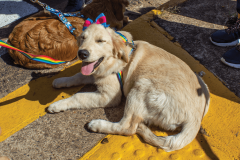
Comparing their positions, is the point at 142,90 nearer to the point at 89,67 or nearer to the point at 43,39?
the point at 89,67

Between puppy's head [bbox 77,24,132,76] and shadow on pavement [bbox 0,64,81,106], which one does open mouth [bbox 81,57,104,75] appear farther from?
shadow on pavement [bbox 0,64,81,106]

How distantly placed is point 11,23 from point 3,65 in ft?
4.64

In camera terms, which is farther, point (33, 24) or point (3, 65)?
point (3, 65)

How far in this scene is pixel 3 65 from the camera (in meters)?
2.97

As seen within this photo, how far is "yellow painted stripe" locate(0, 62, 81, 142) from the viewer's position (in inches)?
86.7

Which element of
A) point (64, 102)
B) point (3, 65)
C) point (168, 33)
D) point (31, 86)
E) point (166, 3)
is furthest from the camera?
point (166, 3)

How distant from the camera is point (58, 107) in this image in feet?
7.44

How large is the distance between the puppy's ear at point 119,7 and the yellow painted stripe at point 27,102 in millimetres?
1810

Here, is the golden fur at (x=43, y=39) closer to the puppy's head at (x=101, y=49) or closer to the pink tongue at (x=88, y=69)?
the puppy's head at (x=101, y=49)

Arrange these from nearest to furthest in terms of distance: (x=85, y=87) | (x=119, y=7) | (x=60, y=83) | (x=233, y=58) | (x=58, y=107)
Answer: (x=58, y=107)
(x=60, y=83)
(x=85, y=87)
(x=233, y=58)
(x=119, y=7)

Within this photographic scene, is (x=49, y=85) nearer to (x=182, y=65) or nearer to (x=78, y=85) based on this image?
(x=78, y=85)

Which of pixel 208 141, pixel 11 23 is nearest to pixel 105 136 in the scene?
pixel 208 141

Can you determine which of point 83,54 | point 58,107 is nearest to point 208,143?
point 83,54

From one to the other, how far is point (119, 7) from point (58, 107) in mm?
2560
